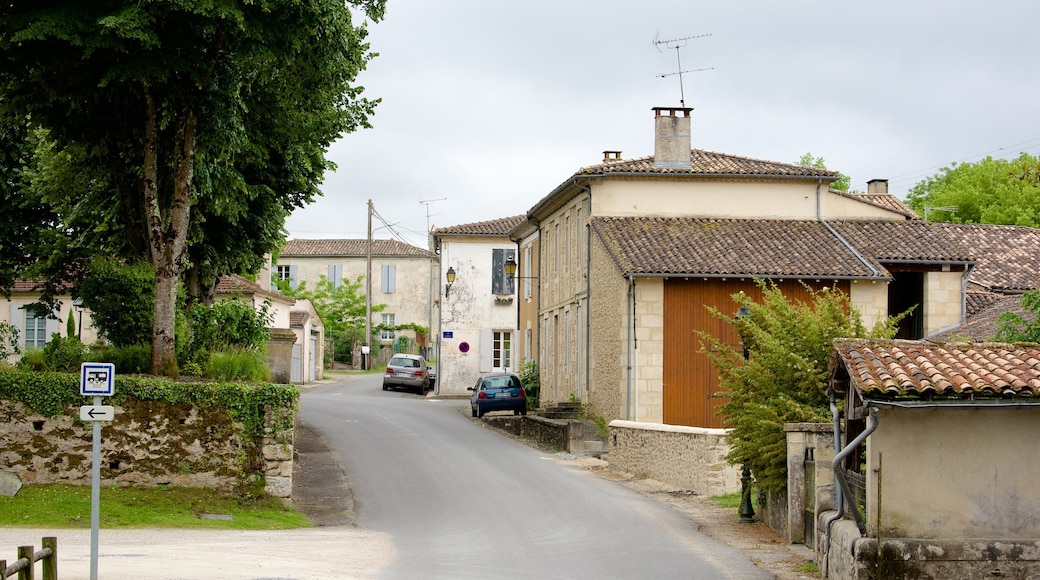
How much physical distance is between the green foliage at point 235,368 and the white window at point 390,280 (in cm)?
5379

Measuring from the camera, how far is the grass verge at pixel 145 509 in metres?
16.8

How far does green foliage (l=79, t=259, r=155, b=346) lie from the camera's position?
20438 mm

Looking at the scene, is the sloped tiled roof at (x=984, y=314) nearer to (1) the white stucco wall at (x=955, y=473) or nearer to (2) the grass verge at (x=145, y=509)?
(1) the white stucco wall at (x=955, y=473)

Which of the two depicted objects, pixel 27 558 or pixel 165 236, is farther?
pixel 165 236

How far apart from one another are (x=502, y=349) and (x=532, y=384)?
10455 mm

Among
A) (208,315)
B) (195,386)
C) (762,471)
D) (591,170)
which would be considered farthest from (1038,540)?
(591,170)

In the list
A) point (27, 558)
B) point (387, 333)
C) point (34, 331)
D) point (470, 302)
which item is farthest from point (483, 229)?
point (27, 558)

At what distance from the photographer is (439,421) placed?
34.9 m

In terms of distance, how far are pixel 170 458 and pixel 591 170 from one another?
667 inches

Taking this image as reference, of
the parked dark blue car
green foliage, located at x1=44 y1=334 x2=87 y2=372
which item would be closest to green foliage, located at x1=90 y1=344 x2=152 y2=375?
green foliage, located at x1=44 y1=334 x2=87 y2=372

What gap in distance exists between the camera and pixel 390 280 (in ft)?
244

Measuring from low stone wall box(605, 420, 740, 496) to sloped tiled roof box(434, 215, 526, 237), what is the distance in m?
25.0

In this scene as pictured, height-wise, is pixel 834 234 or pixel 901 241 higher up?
pixel 834 234

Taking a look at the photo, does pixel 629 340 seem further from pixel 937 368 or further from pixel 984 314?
pixel 937 368
